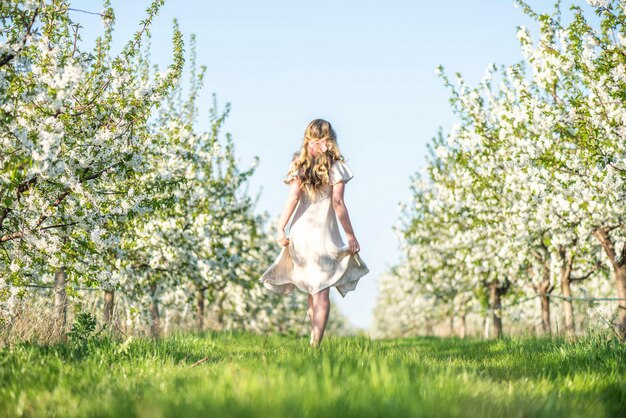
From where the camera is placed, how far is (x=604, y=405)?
146 inches

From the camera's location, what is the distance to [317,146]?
7.03 metres

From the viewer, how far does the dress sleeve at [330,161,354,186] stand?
6.90 m

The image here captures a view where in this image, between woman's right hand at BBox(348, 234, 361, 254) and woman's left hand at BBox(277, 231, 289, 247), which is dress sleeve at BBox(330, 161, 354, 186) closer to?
woman's right hand at BBox(348, 234, 361, 254)

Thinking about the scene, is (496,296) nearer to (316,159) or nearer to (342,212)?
(342,212)

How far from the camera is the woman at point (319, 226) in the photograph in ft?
22.7

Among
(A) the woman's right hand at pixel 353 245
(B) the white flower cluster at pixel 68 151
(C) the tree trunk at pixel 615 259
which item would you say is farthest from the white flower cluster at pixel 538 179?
(B) the white flower cluster at pixel 68 151

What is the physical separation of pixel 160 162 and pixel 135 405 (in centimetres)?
1162

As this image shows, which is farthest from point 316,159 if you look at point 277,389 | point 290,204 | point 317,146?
point 277,389

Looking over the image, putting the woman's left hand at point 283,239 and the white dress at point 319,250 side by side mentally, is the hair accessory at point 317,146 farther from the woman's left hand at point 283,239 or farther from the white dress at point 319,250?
the woman's left hand at point 283,239

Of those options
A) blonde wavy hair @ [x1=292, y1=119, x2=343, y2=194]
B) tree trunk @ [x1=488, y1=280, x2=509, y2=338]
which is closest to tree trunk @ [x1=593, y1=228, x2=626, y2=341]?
tree trunk @ [x1=488, y1=280, x2=509, y2=338]

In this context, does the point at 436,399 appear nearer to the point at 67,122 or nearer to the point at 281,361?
the point at 281,361

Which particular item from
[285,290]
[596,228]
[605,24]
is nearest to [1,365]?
[285,290]

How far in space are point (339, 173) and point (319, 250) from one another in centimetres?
82

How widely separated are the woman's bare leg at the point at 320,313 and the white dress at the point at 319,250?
0.09 m
